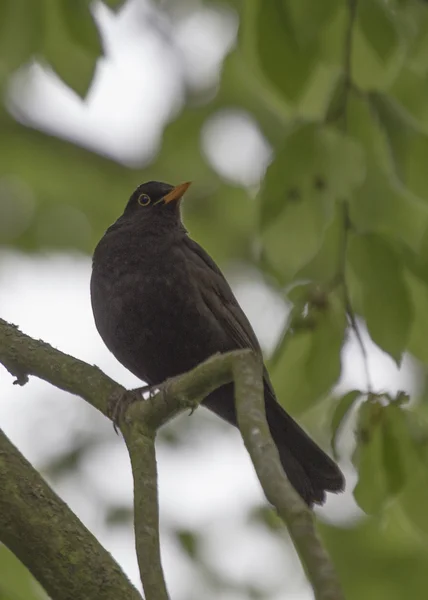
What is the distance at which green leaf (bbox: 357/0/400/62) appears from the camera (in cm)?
354

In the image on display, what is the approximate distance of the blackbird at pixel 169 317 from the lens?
14.8ft

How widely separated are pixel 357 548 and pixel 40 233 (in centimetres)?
321

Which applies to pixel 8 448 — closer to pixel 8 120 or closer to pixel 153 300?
pixel 153 300

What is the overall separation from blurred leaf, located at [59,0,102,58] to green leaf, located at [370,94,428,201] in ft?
3.43

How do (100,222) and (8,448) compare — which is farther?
(100,222)

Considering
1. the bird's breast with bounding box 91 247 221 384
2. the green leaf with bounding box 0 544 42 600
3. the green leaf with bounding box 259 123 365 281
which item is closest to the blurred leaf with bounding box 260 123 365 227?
the green leaf with bounding box 259 123 365 281

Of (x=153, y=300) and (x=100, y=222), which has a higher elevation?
(x=100, y=222)

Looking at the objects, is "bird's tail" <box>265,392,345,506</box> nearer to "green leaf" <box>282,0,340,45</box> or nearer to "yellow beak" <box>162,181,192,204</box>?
"yellow beak" <box>162,181,192,204</box>

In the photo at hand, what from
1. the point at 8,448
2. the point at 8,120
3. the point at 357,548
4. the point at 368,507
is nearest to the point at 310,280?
the point at 368,507

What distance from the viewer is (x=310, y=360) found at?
361cm

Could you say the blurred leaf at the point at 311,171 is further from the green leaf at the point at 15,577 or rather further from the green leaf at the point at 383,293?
the green leaf at the point at 15,577

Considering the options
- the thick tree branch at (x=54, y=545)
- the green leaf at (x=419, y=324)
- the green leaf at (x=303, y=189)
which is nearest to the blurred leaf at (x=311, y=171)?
the green leaf at (x=303, y=189)

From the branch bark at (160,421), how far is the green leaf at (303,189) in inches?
25.1

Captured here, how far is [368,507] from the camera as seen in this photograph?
3404 mm
